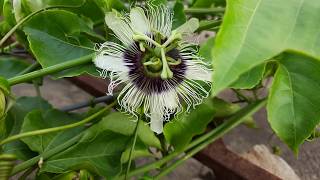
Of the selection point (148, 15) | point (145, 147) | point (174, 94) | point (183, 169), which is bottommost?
point (183, 169)

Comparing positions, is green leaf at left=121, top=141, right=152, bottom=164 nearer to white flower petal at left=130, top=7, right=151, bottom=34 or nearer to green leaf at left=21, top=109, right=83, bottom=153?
green leaf at left=21, top=109, right=83, bottom=153

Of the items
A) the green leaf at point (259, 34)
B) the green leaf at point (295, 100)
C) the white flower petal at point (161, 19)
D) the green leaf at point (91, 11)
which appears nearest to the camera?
the green leaf at point (259, 34)

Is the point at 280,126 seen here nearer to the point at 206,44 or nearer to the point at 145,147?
the point at 206,44

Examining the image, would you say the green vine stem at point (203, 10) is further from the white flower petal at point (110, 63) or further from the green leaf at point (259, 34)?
the green leaf at point (259, 34)

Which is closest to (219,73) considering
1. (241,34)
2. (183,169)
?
(241,34)

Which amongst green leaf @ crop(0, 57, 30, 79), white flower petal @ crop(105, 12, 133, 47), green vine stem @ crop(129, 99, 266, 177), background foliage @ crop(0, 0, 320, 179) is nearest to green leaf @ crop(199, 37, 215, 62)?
background foliage @ crop(0, 0, 320, 179)

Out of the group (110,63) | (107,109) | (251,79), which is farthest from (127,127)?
(251,79)

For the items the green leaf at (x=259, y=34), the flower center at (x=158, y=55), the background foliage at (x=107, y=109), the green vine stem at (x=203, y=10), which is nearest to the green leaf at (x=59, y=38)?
the background foliage at (x=107, y=109)
